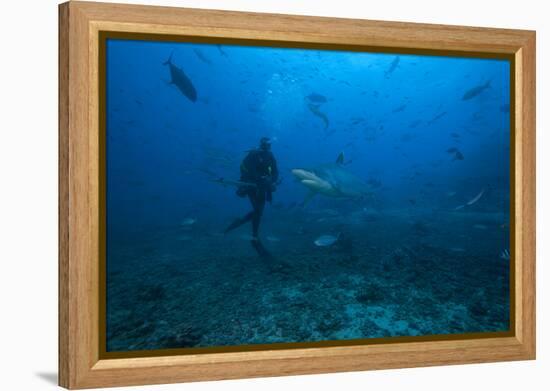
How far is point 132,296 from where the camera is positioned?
13.9 ft

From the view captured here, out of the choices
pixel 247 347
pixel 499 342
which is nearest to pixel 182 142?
pixel 247 347

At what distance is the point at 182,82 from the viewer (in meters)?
4.34

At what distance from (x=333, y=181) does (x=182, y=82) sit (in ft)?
3.41

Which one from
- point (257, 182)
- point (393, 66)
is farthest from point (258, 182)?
point (393, 66)

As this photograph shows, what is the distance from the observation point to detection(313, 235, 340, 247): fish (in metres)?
4.59

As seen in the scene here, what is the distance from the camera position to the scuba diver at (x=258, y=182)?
4.48 meters

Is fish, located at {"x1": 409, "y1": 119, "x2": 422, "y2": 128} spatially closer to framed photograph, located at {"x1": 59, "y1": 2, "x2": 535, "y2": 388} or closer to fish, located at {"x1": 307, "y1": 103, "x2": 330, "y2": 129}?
framed photograph, located at {"x1": 59, "y1": 2, "x2": 535, "y2": 388}

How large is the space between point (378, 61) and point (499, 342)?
6.14 feet

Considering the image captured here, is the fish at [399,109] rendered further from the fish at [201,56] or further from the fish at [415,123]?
the fish at [201,56]

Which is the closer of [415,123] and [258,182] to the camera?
[258,182]

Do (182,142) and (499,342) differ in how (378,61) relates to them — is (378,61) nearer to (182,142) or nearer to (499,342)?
(182,142)

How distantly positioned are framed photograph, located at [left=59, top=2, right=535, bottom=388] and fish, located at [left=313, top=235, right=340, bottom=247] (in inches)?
0.5

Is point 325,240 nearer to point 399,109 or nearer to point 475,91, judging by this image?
point 399,109

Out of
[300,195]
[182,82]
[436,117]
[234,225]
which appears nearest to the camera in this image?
[182,82]
